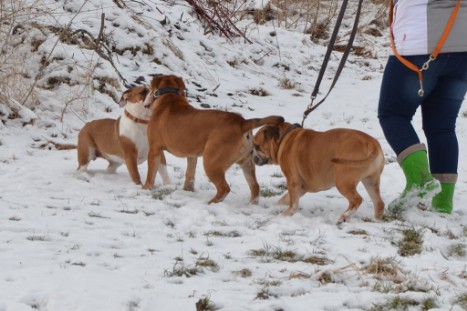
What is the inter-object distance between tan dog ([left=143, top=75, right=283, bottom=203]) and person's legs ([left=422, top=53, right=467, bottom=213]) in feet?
3.80

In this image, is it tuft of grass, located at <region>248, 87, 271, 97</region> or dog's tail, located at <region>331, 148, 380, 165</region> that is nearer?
dog's tail, located at <region>331, 148, 380, 165</region>

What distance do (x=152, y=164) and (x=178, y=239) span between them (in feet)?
5.80

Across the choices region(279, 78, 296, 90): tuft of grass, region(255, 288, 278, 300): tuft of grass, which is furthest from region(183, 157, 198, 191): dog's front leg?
region(279, 78, 296, 90): tuft of grass

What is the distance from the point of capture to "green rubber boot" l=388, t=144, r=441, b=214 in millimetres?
4770

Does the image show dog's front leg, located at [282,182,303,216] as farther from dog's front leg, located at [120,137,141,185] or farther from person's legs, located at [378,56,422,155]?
dog's front leg, located at [120,137,141,185]

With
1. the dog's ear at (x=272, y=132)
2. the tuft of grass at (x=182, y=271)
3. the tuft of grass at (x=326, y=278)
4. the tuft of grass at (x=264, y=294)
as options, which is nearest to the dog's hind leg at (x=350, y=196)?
the dog's ear at (x=272, y=132)

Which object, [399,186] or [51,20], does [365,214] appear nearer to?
[399,186]

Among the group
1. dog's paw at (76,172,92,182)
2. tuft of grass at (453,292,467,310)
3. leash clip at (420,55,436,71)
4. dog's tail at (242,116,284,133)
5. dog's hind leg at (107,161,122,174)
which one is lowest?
dog's paw at (76,172,92,182)

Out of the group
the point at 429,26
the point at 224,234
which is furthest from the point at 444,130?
the point at 224,234

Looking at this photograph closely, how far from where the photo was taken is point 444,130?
4984 mm

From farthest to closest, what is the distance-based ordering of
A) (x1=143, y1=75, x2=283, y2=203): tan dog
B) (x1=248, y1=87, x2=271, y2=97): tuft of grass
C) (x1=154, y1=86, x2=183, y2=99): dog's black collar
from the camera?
(x1=248, y1=87, x2=271, y2=97): tuft of grass
(x1=154, y1=86, x2=183, y2=99): dog's black collar
(x1=143, y1=75, x2=283, y2=203): tan dog

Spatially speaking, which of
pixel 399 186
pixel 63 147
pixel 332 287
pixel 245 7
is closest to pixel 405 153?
pixel 399 186

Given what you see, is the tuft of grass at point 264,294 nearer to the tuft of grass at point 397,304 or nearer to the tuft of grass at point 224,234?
the tuft of grass at point 397,304

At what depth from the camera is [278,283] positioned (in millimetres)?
3262
